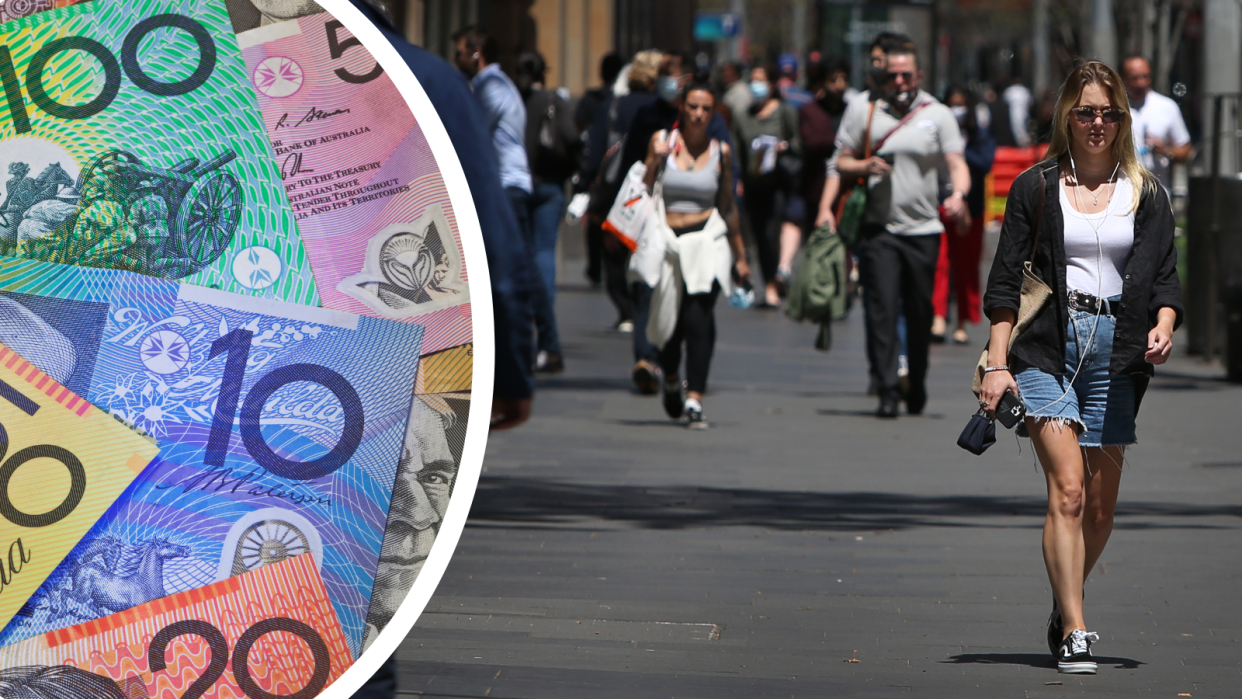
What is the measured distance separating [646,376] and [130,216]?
24.9ft

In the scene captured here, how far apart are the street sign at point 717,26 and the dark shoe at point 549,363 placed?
4179 centimetres

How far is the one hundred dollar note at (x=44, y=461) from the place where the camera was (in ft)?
10.4

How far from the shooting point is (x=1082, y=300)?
5020mm

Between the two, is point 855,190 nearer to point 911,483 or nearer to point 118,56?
point 911,483

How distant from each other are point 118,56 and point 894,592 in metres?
3.36

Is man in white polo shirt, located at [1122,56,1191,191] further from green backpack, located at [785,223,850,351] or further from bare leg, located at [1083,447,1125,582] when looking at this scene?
bare leg, located at [1083,447,1125,582]

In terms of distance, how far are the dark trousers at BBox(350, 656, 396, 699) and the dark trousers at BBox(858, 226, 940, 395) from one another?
6.76 m

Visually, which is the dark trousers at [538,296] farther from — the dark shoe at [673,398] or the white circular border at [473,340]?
the white circular border at [473,340]

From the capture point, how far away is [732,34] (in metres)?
53.5

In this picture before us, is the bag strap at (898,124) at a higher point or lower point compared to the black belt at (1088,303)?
lower

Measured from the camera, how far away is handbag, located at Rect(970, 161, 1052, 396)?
5012 millimetres

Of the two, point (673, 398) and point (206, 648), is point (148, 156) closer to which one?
point (206, 648)

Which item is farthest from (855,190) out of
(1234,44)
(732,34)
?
(732,34)
